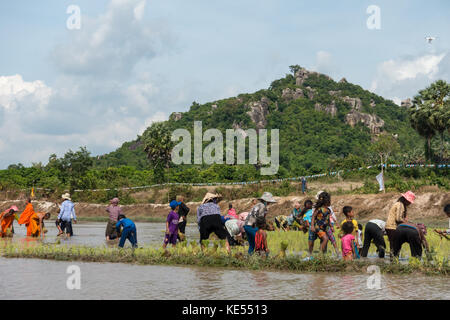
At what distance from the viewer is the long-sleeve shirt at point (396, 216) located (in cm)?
A: 1188

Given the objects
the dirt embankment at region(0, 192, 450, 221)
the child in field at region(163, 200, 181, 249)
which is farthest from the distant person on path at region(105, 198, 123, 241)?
the dirt embankment at region(0, 192, 450, 221)

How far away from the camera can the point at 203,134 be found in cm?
10894

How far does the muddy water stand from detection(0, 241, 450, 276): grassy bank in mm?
391

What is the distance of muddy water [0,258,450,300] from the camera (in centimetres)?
848

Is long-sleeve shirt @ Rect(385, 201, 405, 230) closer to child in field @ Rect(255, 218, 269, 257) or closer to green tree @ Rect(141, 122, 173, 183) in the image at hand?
child in field @ Rect(255, 218, 269, 257)

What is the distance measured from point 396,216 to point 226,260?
3.78 m

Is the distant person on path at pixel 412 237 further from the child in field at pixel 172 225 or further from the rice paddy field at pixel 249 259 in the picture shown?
the child in field at pixel 172 225

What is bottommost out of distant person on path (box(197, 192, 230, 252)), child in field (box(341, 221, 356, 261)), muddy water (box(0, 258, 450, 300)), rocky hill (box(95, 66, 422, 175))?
muddy water (box(0, 258, 450, 300))

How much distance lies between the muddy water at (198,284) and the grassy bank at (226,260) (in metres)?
0.39

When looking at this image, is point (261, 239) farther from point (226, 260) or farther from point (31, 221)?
point (31, 221)

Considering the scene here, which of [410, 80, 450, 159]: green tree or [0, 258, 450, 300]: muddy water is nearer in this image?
[0, 258, 450, 300]: muddy water

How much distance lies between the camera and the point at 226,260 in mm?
11828

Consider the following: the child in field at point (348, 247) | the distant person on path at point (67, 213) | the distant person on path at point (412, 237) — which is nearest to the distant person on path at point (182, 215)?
the child in field at point (348, 247)
